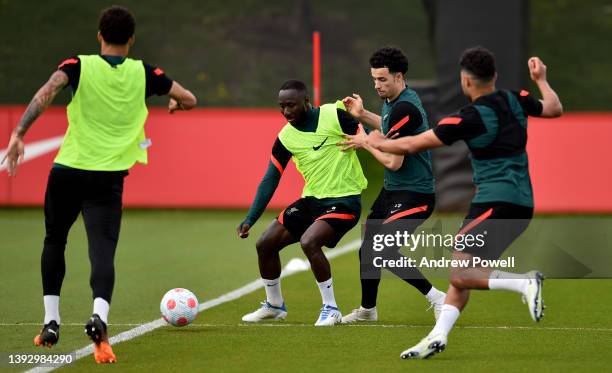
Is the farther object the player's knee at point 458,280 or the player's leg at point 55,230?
the player's leg at point 55,230

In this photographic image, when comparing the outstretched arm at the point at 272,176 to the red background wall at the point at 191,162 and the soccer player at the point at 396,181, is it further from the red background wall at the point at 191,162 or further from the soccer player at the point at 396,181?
the red background wall at the point at 191,162

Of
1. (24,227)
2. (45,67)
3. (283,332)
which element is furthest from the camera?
(45,67)

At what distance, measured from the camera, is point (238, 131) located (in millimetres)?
20516

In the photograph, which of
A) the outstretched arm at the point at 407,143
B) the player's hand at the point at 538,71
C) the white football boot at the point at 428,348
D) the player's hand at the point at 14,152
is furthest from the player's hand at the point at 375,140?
the player's hand at the point at 14,152

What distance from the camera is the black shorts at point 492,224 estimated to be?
7.88 meters

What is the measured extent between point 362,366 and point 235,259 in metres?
6.91

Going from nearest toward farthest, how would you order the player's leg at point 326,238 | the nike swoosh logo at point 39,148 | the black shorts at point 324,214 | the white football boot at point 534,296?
Result: the white football boot at point 534,296, the player's leg at point 326,238, the black shorts at point 324,214, the nike swoosh logo at point 39,148

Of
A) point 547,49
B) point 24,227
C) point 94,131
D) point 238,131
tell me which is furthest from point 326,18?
point 94,131

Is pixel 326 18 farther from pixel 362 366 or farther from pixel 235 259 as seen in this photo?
pixel 362 366

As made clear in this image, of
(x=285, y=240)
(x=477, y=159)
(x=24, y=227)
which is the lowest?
(x=24, y=227)

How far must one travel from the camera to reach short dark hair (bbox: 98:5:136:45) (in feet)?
26.2

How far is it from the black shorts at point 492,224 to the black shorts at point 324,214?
71.5 inches

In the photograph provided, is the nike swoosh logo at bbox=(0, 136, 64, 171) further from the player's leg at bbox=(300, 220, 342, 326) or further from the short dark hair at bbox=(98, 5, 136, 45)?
the short dark hair at bbox=(98, 5, 136, 45)

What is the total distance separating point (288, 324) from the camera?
31.6ft
